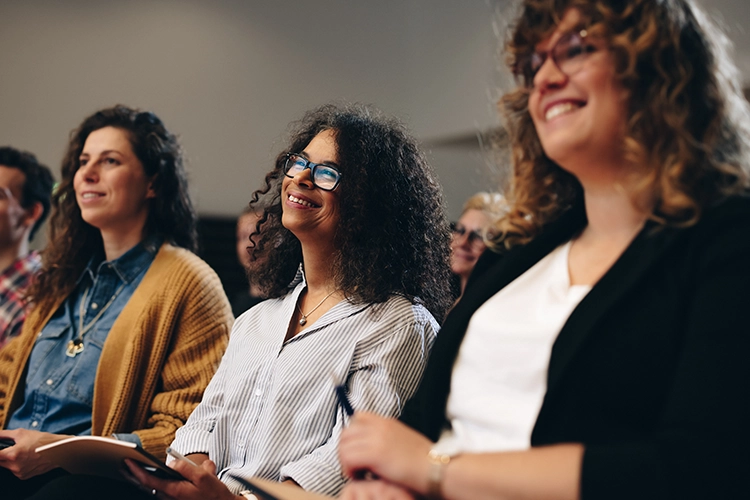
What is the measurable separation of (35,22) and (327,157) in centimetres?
385

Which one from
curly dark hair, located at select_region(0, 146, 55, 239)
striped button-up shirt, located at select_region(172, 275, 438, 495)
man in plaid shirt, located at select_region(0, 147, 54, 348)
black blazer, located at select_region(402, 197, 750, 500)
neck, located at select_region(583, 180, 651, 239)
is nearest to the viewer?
black blazer, located at select_region(402, 197, 750, 500)

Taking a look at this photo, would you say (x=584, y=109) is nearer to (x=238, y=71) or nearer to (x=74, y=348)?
(x=74, y=348)

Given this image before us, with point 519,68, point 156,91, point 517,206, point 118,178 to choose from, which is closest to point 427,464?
point 517,206

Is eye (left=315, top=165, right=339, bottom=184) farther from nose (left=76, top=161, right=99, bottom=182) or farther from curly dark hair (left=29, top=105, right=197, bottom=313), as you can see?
nose (left=76, top=161, right=99, bottom=182)

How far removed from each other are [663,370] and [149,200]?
1.90 metres

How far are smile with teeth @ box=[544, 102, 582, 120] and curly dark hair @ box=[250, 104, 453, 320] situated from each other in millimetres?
708

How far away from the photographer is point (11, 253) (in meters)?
3.00

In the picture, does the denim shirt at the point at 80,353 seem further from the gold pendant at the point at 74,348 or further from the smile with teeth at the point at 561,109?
the smile with teeth at the point at 561,109

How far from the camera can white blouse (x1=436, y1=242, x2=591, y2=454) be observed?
1.04m

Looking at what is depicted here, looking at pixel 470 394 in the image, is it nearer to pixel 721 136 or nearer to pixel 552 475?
pixel 552 475

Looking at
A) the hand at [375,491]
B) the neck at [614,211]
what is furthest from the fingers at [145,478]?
the neck at [614,211]

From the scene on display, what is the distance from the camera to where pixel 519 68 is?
4.02 feet

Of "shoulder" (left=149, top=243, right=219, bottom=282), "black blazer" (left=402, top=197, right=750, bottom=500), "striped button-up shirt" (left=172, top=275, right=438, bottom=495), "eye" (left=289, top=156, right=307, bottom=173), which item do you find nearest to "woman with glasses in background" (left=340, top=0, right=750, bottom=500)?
"black blazer" (left=402, top=197, right=750, bottom=500)

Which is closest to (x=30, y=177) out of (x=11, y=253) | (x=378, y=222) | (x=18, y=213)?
(x=18, y=213)
